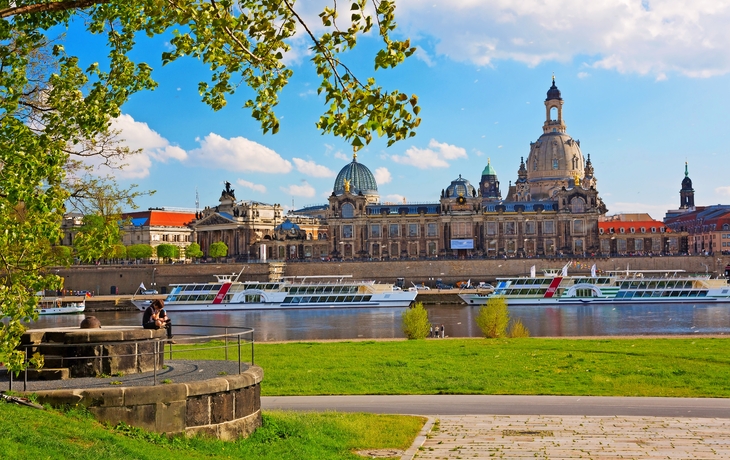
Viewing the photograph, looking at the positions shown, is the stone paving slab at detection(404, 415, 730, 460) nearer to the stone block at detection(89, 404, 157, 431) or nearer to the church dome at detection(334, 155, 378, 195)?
the stone block at detection(89, 404, 157, 431)

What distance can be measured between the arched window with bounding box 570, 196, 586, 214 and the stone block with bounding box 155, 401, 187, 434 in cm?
10868

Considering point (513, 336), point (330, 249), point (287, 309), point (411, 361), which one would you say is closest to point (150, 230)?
point (330, 249)

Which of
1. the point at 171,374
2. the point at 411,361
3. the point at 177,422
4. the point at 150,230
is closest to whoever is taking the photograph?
the point at 177,422

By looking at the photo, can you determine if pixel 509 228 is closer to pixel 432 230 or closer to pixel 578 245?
pixel 578 245

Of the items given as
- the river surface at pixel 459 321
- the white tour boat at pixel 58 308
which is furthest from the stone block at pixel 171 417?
the white tour boat at pixel 58 308

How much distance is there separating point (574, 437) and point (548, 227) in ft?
349

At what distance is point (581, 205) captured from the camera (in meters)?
117

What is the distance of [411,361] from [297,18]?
1408 centimetres

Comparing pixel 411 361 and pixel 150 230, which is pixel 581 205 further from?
pixel 411 361

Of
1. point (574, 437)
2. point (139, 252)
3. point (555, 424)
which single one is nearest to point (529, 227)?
point (139, 252)

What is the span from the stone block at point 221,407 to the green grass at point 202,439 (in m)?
0.39

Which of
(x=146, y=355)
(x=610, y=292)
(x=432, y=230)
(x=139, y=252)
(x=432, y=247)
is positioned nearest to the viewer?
(x=146, y=355)

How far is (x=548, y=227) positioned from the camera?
11744cm

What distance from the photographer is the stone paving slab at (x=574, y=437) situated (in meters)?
Answer: 12.3
